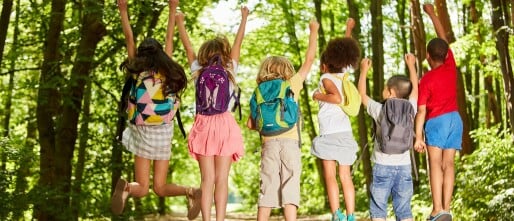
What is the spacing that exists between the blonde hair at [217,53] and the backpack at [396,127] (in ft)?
5.34

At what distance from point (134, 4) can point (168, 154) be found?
324 inches

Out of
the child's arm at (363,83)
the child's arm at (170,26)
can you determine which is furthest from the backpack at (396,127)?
the child's arm at (170,26)

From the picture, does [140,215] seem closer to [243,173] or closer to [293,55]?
[293,55]

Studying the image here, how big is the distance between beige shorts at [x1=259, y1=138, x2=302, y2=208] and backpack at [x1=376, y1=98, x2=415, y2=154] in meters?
0.92

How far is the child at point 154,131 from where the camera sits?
29.5ft

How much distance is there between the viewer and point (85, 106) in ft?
69.4

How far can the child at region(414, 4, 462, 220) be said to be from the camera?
9.77 metres

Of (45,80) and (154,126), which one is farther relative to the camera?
(45,80)

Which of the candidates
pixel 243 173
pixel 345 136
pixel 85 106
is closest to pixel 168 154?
pixel 345 136

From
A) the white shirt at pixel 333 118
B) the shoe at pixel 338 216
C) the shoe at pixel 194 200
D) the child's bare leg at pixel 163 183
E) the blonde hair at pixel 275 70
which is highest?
the blonde hair at pixel 275 70

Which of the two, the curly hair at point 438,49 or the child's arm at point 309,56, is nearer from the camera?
the child's arm at point 309,56

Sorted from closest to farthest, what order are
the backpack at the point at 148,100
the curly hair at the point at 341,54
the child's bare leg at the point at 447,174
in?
the backpack at the point at 148,100 < the curly hair at the point at 341,54 < the child's bare leg at the point at 447,174

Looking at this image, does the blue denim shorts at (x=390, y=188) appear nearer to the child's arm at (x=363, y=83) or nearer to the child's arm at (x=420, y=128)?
the child's arm at (x=420, y=128)

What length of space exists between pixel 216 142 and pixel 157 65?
3.27 ft
